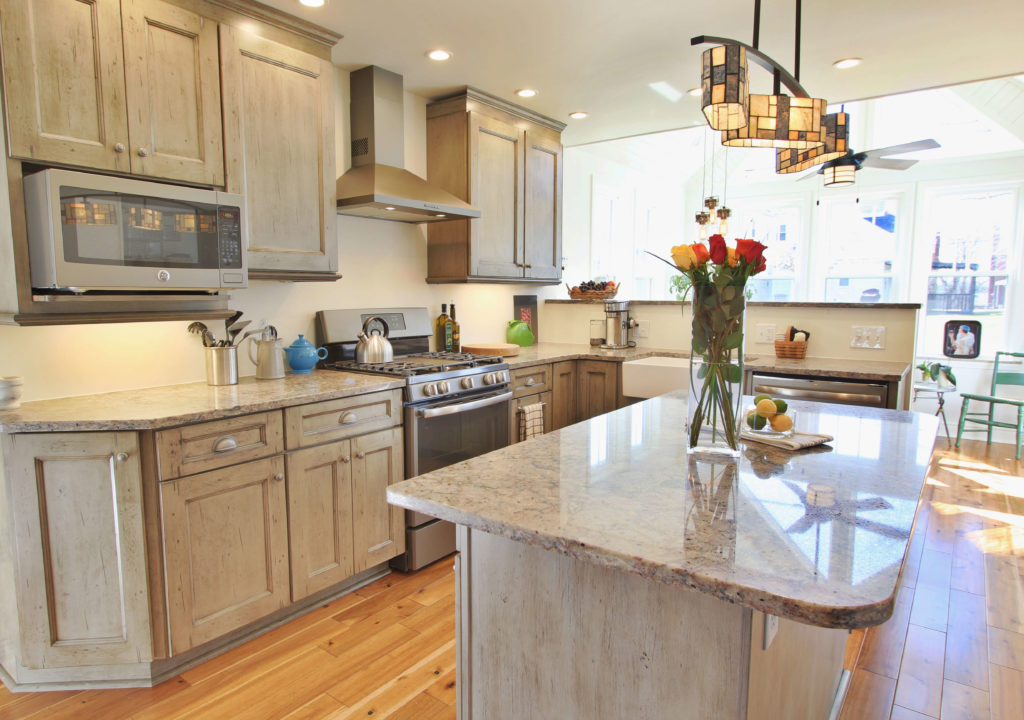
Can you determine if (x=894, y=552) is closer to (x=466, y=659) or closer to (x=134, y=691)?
(x=466, y=659)

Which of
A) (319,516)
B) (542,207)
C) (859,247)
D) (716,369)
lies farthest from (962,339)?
(319,516)

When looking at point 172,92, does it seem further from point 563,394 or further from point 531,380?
point 563,394

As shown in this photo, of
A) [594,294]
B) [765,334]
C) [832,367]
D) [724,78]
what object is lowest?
[832,367]

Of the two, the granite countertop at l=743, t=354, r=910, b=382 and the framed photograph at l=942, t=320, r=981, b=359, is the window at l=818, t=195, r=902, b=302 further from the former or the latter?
the granite countertop at l=743, t=354, r=910, b=382

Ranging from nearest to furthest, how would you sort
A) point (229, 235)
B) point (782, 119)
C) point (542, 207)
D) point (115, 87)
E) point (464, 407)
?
point (782, 119) < point (115, 87) < point (229, 235) < point (464, 407) < point (542, 207)

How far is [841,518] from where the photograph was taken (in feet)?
3.60

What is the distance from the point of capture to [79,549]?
1.94m

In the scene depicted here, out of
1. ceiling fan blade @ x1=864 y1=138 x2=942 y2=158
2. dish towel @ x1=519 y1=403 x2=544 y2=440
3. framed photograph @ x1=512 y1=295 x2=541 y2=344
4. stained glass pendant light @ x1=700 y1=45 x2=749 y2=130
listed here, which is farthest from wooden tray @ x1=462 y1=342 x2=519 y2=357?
ceiling fan blade @ x1=864 y1=138 x2=942 y2=158

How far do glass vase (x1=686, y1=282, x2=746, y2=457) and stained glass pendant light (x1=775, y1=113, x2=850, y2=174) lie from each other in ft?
2.12

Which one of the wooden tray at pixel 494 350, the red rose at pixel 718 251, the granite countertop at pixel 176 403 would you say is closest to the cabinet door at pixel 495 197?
the wooden tray at pixel 494 350

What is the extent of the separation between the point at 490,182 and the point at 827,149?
85.4 inches

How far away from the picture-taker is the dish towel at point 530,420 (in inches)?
137

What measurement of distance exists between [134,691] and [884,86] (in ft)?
14.5

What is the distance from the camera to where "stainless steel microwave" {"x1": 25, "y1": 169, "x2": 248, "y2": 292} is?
6.20 ft
